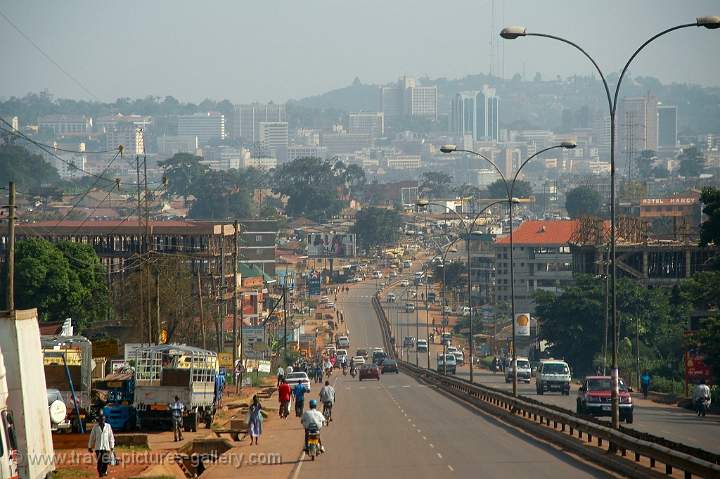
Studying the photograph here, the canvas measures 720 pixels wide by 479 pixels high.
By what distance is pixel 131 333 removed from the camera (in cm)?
7975

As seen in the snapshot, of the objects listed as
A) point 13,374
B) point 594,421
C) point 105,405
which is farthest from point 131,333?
point 13,374

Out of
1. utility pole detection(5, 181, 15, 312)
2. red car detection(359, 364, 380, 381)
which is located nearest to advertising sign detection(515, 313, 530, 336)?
red car detection(359, 364, 380, 381)

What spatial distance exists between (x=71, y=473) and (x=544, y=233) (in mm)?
142755

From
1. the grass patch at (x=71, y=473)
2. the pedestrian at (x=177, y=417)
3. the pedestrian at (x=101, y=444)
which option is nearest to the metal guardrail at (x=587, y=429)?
the pedestrian at (x=177, y=417)

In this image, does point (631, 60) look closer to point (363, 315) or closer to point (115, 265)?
point (115, 265)

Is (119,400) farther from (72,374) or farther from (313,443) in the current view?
(313,443)

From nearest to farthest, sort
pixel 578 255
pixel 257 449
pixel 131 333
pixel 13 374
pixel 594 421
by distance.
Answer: pixel 13 374 < pixel 594 421 < pixel 257 449 < pixel 131 333 < pixel 578 255

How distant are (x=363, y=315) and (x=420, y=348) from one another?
33.4 metres

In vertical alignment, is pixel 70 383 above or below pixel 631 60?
below

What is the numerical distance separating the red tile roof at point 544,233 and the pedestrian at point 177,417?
417ft

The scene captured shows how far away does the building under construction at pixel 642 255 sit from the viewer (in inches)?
4341

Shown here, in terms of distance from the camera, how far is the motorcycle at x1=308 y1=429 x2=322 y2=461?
32.4m

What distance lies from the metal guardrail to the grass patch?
1091cm

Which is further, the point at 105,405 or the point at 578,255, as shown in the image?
the point at 578,255
